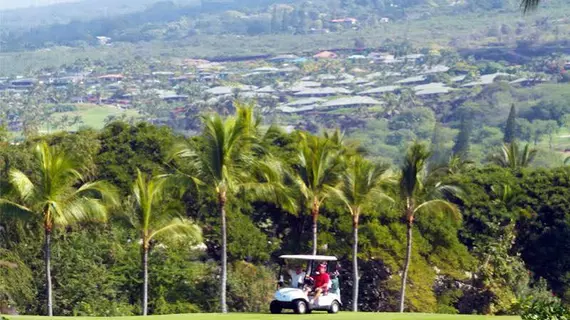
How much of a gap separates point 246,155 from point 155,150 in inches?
681

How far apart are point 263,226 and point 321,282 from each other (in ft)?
57.9

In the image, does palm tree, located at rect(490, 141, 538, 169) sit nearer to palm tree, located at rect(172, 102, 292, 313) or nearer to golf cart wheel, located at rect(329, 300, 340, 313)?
palm tree, located at rect(172, 102, 292, 313)

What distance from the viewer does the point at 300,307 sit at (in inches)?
1083

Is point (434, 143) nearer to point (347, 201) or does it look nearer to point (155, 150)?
point (155, 150)

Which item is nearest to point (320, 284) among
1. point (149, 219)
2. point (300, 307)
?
point (300, 307)

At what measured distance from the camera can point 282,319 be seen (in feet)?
84.3

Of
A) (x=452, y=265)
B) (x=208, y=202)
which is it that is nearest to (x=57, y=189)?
(x=208, y=202)

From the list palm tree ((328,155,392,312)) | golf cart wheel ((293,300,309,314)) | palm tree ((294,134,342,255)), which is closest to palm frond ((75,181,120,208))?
palm tree ((294,134,342,255))

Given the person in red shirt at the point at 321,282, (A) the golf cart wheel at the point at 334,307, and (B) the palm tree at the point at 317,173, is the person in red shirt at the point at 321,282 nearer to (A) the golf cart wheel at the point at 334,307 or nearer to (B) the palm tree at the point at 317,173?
(A) the golf cart wheel at the point at 334,307

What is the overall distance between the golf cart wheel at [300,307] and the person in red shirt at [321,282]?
31 cm

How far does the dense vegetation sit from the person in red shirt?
222 inches

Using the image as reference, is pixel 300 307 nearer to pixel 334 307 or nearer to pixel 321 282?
pixel 321 282

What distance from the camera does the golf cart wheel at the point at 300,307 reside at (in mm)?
27494

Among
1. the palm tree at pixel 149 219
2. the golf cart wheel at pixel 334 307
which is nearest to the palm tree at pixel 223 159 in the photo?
the palm tree at pixel 149 219
